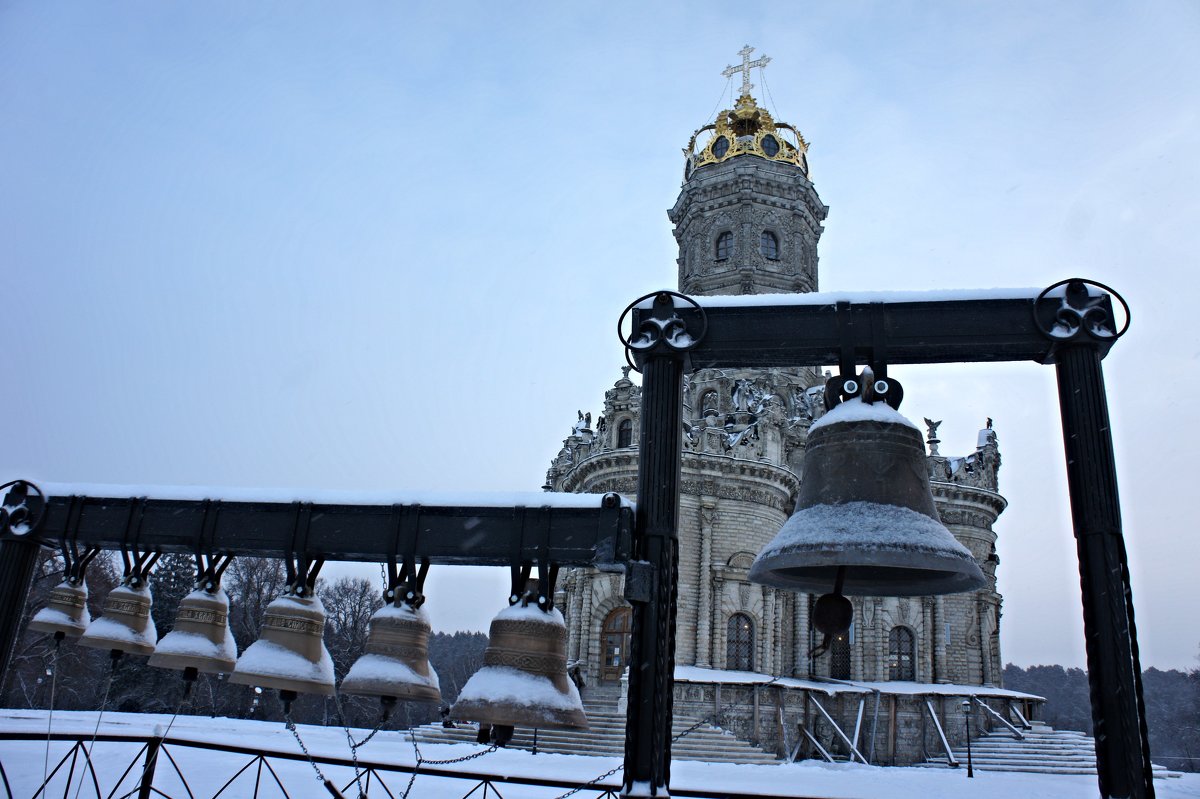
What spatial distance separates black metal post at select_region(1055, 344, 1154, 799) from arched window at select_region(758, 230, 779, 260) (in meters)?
34.2

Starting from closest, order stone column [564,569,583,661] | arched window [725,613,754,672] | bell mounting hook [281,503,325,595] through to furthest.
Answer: bell mounting hook [281,503,325,595] → arched window [725,613,754,672] → stone column [564,569,583,661]

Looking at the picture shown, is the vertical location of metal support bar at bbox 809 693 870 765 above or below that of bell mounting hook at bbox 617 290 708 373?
below

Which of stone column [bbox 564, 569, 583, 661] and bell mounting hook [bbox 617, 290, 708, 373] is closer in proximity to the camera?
bell mounting hook [bbox 617, 290, 708, 373]

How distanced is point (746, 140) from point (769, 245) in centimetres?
517

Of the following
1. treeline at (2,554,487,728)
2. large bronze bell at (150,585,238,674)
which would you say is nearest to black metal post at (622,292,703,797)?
large bronze bell at (150,585,238,674)

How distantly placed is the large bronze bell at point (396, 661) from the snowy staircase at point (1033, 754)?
24.4m

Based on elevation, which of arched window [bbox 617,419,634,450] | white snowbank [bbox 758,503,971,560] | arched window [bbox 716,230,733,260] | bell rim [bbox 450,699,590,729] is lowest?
bell rim [bbox 450,699,590,729]

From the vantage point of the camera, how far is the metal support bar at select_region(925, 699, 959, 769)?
90.9ft

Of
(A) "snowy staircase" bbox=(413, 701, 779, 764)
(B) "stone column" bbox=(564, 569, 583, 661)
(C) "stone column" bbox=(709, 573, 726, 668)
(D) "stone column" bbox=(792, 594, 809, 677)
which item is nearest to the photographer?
(A) "snowy staircase" bbox=(413, 701, 779, 764)

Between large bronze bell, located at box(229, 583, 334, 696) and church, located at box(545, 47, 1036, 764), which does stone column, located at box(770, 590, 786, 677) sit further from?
large bronze bell, located at box(229, 583, 334, 696)

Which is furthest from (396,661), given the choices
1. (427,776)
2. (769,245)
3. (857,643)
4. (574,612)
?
(769,245)

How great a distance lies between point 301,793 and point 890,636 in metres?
24.9

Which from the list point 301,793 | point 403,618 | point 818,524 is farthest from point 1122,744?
point 301,793

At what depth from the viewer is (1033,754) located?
89.9 feet
